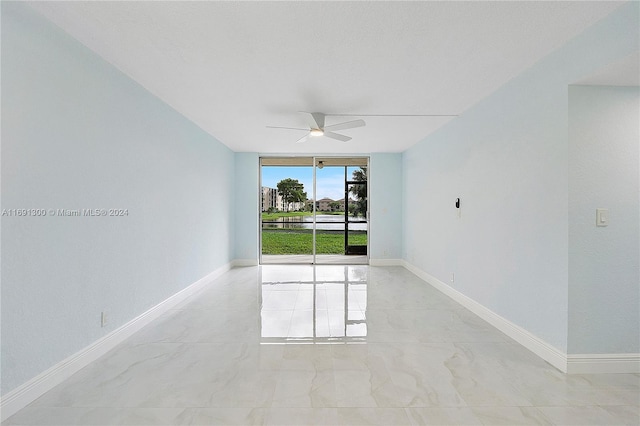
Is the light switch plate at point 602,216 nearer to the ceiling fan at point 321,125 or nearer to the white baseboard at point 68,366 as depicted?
the ceiling fan at point 321,125

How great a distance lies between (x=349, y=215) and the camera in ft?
25.2

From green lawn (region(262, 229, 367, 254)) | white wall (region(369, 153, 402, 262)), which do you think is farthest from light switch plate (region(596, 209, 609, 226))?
green lawn (region(262, 229, 367, 254))

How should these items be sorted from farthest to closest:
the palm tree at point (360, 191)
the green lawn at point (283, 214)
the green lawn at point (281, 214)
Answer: the green lawn at point (281, 214) → the palm tree at point (360, 191) → the green lawn at point (283, 214)

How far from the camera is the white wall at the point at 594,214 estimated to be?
227cm

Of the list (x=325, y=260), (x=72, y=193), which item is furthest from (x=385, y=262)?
(x=72, y=193)

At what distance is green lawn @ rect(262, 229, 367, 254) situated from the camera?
360 inches

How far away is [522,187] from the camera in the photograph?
2.77 m

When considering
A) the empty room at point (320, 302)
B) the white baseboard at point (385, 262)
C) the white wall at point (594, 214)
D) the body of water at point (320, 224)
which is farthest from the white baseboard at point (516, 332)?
the body of water at point (320, 224)

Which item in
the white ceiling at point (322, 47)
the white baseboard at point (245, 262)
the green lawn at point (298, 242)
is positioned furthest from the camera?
the green lawn at point (298, 242)

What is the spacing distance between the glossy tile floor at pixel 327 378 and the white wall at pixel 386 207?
3.02 meters

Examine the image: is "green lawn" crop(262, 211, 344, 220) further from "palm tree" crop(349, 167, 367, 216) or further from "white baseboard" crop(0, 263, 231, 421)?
"white baseboard" crop(0, 263, 231, 421)

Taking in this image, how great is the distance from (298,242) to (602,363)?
8.20 meters

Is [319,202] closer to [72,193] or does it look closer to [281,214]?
[281,214]

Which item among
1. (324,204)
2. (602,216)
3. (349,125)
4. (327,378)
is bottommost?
(327,378)
